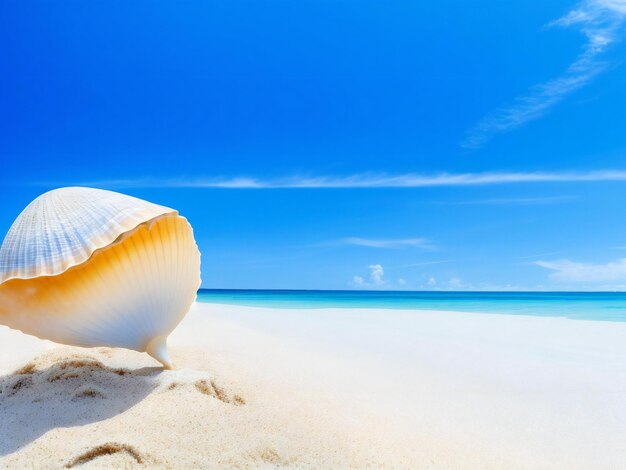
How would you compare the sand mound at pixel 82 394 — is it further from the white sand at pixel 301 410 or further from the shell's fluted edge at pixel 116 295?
the shell's fluted edge at pixel 116 295

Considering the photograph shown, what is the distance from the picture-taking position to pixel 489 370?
4391 mm

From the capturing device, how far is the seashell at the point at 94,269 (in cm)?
280

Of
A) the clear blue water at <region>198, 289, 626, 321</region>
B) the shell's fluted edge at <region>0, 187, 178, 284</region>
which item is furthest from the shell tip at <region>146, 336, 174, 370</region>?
the clear blue water at <region>198, 289, 626, 321</region>

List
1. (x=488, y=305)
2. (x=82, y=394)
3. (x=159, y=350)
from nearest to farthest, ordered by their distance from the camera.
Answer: (x=82, y=394), (x=159, y=350), (x=488, y=305)

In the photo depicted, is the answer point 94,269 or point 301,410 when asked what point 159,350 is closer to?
point 94,269

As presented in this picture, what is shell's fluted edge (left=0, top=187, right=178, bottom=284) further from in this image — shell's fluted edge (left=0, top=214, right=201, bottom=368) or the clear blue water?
the clear blue water

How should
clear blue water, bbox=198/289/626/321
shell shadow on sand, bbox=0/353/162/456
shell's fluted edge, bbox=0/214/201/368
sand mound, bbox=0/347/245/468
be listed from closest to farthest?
1. sand mound, bbox=0/347/245/468
2. shell shadow on sand, bbox=0/353/162/456
3. shell's fluted edge, bbox=0/214/201/368
4. clear blue water, bbox=198/289/626/321

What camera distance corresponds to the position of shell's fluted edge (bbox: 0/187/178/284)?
9.05 feet

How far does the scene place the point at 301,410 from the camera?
2859 mm

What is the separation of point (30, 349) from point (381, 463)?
3757 millimetres

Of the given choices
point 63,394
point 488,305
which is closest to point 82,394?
point 63,394

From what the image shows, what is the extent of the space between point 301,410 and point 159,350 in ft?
3.66

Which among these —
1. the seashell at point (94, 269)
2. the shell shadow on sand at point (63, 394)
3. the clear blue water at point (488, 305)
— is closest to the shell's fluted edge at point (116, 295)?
the seashell at point (94, 269)

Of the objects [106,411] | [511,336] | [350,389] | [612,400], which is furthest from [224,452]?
[511,336]
